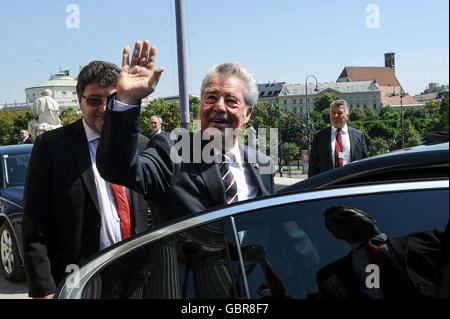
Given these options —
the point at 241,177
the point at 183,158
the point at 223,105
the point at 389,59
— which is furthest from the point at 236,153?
the point at 389,59

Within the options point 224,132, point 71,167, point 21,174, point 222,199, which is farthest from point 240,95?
point 21,174

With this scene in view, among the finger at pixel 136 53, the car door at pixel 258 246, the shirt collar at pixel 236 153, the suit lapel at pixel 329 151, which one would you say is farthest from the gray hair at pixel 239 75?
the suit lapel at pixel 329 151

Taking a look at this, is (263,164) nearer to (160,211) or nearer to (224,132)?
(224,132)

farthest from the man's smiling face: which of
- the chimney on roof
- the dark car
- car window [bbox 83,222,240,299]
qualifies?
the chimney on roof

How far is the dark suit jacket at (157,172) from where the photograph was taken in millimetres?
2023

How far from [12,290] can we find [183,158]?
4.47m

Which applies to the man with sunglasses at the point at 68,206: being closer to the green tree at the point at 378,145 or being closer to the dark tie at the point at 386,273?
the dark tie at the point at 386,273

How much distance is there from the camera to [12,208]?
6199mm

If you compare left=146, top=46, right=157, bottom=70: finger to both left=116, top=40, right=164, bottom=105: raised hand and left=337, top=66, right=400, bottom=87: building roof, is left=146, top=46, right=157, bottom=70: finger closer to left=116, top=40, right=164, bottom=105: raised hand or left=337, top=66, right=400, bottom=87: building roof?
left=116, top=40, right=164, bottom=105: raised hand

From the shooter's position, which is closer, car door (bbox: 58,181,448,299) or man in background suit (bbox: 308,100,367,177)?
car door (bbox: 58,181,448,299)

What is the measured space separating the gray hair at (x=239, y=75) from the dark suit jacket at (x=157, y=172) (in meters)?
0.39

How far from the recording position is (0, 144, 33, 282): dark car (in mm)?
6113

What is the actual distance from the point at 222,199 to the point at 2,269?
17.3ft

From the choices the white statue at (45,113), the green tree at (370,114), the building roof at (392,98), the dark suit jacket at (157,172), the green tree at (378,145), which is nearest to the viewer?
the dark suit jacket at (157,172)
